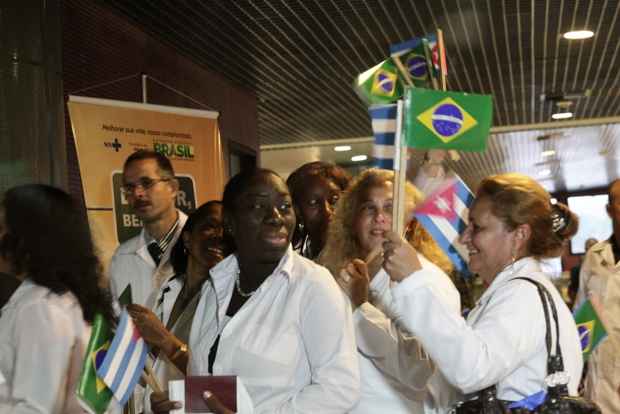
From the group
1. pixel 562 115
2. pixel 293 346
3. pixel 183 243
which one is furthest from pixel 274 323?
pixel 562 115

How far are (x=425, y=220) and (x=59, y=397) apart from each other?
3.87ft

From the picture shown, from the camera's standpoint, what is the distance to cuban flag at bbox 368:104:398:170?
277 centimetres

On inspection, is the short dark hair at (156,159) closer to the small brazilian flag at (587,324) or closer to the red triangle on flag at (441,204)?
the red triangle on flag at (441,204)

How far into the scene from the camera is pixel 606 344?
5.36m

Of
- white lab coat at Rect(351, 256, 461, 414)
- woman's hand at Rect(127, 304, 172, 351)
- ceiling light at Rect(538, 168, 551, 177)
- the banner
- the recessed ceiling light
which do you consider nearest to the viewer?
white lab coat at Rect(351, 256, 461, 414)

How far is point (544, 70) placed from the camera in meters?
9.53

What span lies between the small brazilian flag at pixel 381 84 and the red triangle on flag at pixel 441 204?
0.33 metres

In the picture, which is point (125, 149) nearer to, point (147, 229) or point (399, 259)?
point (147, 229)

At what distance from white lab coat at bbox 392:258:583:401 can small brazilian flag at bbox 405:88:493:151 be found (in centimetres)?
38

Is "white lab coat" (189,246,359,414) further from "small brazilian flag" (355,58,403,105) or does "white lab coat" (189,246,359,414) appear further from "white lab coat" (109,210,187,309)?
"white lab coat" (109,210,187,309)

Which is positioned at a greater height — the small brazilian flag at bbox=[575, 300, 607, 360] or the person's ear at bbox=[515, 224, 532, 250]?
the person's ear at bbox=[515, 224, 532, 250]

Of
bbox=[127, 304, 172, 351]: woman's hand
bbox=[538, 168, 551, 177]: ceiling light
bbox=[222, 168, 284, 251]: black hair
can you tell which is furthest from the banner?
bbox=[538, 168, 551, 177]: ceiling light

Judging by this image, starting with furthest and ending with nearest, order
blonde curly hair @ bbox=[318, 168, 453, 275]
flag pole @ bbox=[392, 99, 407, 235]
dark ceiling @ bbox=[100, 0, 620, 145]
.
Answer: dark ceiling @ bbox=[100, 0, 620, 145] → blonde curly hair @ bbox=[318, 168, 453, 275] → flag pole @ bbox=[392, 99, 407, 235]

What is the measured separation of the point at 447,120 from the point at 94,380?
117cm
